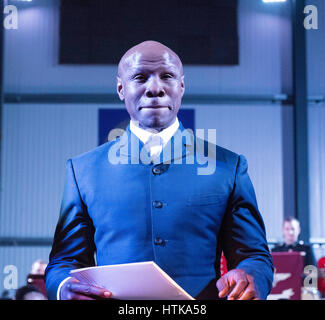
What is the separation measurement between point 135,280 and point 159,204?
0.22 meters

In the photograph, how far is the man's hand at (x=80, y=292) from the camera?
1003 millimetres

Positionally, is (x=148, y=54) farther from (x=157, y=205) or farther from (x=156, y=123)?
(x=157, y=205)

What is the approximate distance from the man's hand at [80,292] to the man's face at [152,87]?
0.40m

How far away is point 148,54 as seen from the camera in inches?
46.9

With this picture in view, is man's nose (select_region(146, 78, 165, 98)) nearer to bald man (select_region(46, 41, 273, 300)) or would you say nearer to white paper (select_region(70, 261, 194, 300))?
bald man (select_region(46, 41, 273, 300))

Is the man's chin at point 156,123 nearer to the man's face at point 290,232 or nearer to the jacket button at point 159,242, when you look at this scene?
the jacket button at point 159,242

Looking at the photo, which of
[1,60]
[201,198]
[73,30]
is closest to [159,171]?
[201,198]

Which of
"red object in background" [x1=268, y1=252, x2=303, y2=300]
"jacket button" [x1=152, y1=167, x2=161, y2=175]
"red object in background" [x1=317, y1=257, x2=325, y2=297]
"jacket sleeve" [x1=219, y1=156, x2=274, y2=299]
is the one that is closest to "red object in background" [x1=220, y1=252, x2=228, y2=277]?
"jacket sleeve" [x1=219, y1=156, x2=274, y2=299]

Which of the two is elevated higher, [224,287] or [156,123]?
[156,123]

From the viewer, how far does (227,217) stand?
3.78 ft

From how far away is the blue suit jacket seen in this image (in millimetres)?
1120

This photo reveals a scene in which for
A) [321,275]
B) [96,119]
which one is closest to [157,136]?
[321,275]

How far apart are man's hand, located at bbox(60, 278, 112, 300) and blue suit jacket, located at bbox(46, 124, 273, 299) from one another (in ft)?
0.13

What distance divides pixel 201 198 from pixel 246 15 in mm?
1384
